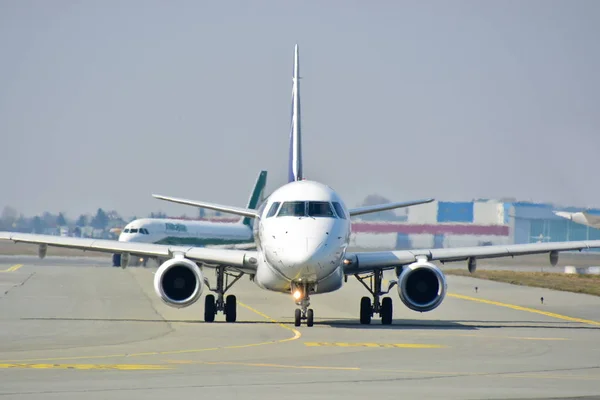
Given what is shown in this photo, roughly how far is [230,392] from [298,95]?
21.9 metres

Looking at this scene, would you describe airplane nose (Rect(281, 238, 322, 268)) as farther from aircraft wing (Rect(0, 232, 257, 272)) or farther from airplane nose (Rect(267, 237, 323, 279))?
aircraft wing (Rect(0, 232, 257, 272))

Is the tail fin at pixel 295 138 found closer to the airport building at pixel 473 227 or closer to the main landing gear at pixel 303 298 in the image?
the main landing gear at pixel 303 298

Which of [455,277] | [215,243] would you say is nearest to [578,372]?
[455,277]

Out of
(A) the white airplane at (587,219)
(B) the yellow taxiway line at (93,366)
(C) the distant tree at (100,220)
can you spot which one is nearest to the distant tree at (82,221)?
(C) the distant tree at (100,220)

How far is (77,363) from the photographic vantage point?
19641 mm

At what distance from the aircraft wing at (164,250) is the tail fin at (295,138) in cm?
310

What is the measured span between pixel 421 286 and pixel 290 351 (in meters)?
9.32

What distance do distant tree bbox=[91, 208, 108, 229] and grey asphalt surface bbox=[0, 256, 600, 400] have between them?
124623 millimetres

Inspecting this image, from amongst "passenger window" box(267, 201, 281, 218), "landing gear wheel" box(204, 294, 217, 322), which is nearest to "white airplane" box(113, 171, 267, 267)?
"landing gear wheel" box(204, 294, 217, 322)

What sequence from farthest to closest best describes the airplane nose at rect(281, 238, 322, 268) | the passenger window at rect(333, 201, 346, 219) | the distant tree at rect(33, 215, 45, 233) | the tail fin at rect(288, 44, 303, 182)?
the distant tree at rect(33, 215, 45, 233) < the tail fin at rect(288, 44, 303, 182) < the passenger window at rect(333, 201, 346, 219) < the airplane nose at rect(281, 238, 322, 268)

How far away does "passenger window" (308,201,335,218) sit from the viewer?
2859 cm

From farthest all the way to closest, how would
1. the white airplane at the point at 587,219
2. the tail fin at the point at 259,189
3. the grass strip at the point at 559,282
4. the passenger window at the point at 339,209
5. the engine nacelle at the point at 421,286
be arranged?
the tail fin at the point at 259,189 → the white airplane at the point at 587,219 → the grass strip at the point at 559,282 → the engine nacelle at the point at 421,286 → the passenger window at the point at 339,209

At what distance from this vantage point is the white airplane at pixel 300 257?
2811 cm

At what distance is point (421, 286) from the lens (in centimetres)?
3112
